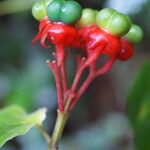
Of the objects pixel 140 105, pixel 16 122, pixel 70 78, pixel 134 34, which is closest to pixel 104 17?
pixel 134 34

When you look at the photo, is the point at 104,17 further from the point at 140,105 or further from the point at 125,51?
the point at 140,105

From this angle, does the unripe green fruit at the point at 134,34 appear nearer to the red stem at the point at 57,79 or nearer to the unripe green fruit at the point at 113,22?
the unripe green fruit at the point at 113,22

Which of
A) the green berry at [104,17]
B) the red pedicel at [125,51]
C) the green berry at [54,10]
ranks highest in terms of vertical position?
the green berry at [54,10]

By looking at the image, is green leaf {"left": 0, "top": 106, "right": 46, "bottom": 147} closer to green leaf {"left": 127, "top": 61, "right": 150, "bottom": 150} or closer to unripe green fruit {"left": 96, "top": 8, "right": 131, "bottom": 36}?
unripe green fruit {"left": 96, "top": 8, "right": 131, "bottom": 36}

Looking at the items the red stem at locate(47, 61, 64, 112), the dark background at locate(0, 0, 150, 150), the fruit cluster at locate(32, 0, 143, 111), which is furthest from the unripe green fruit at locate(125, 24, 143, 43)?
the dark background at locate(0, 0, 150, 150)

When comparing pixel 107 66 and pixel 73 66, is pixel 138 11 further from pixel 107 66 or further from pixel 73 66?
pixel 107 66

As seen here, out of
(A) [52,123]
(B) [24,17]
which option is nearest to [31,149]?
(A) [52,123]

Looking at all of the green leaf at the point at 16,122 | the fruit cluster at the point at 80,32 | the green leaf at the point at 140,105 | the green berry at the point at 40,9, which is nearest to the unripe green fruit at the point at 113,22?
the fruit cluster at the point at 80,32
